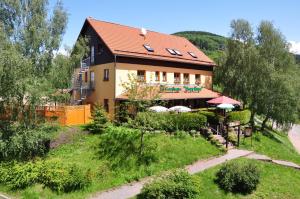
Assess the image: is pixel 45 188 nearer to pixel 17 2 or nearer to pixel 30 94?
pixel 30 94

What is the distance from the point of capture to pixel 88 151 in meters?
21.7

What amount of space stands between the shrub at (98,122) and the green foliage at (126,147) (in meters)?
1.24

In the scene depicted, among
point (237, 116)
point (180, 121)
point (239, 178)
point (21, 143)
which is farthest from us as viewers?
point (237, 116)

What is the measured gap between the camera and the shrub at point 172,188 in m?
15.6

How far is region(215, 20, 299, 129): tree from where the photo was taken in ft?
112

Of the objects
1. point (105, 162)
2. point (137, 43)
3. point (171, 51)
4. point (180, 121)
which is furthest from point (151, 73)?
point (105, 162)

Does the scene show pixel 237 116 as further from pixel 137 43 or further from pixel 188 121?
pixel 137 43

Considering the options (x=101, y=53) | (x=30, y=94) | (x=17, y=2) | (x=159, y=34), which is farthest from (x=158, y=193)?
(x=159, y=34)

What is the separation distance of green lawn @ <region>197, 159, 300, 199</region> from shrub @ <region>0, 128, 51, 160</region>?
9479 mm

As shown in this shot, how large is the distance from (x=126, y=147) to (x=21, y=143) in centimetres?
628

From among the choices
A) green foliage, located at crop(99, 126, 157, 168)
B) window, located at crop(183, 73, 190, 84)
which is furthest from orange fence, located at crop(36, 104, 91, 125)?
window, located at crop(183, 73, 190, 84)

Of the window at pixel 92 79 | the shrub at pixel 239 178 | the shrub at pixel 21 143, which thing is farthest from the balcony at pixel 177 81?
the shrub at pixel 239 178

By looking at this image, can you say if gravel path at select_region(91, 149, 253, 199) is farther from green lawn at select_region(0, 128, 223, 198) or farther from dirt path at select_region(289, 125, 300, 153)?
dirt path at select_region(289, 125, 300, 153)

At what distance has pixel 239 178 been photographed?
1750 centimetres
